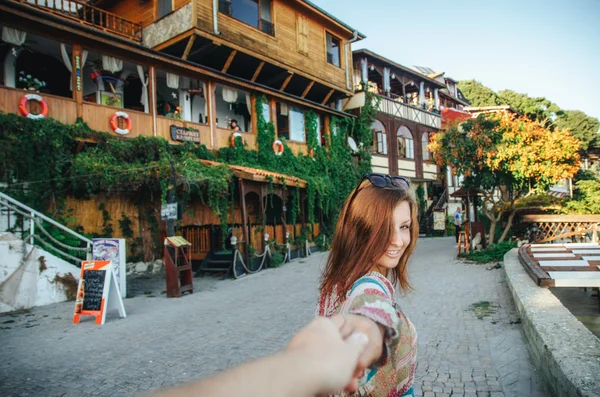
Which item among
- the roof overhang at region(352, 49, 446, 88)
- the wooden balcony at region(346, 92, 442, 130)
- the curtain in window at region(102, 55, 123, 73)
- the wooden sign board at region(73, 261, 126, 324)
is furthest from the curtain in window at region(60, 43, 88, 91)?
the roof overhang at region(352, 49, 446, 88)

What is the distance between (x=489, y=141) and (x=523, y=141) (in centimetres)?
106

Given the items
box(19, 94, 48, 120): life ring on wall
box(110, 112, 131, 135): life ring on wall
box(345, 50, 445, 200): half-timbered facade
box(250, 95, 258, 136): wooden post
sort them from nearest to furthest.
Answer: box(19, 94, 48, 120): life ring on wall < box(110, 112, 131, 135): life ring on wall < box(250, 95, 258, 136): wooden post < box(345, 50, 445, 200): half-timbered facade

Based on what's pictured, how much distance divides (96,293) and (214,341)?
2967 mm

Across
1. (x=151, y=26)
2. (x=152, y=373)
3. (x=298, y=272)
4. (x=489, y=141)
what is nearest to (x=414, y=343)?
(x=152, y=373)

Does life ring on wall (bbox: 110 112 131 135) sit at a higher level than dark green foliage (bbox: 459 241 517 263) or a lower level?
higher

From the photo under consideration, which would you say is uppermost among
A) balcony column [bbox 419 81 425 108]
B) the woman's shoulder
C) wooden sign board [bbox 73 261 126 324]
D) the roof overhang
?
the roof overhang

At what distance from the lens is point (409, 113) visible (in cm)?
2711

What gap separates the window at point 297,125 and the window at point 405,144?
9463 mm

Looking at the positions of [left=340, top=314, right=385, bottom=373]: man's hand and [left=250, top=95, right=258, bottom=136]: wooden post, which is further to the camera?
[left=250, top=95, right=258, bottom=136]: wooden post

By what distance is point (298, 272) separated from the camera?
41.9 ft

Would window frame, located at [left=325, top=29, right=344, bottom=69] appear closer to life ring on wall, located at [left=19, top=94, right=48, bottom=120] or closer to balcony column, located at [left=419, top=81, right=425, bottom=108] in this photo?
balcony column, located at [left=419, top=81, right=425, bottom=108]

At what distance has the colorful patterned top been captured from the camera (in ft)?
3.65

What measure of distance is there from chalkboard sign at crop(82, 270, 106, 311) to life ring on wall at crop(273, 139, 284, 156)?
10.8m

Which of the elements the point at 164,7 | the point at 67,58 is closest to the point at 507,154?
the point at 164,7
